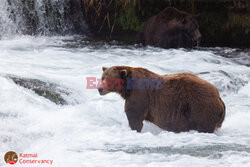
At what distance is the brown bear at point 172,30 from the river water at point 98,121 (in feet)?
5.20

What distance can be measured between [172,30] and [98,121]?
6.25 metres

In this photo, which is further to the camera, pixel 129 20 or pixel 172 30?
pixel 129 20

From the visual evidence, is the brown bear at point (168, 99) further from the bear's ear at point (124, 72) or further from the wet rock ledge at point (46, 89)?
the wet rock ledge at point (46, 89)

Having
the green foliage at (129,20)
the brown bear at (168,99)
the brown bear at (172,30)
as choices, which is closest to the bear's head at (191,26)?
the brown bear at (172,30)

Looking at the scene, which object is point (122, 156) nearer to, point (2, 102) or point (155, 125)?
point (155, 125)

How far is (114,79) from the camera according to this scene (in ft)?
16.2

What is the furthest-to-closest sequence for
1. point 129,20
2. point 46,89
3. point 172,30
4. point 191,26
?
point 129,20 < point 172,30 < point 191,26 < point 46,89

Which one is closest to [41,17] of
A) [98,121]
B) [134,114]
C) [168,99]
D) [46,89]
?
[46,89]

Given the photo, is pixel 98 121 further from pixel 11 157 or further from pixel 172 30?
pixel 172 30

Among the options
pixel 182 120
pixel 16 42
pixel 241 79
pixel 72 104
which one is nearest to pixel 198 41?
pixel 241 79

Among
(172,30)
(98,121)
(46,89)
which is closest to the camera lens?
(98,121)

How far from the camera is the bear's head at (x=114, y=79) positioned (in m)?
4.92

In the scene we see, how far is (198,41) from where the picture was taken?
436 inches

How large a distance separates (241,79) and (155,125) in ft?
10.0
